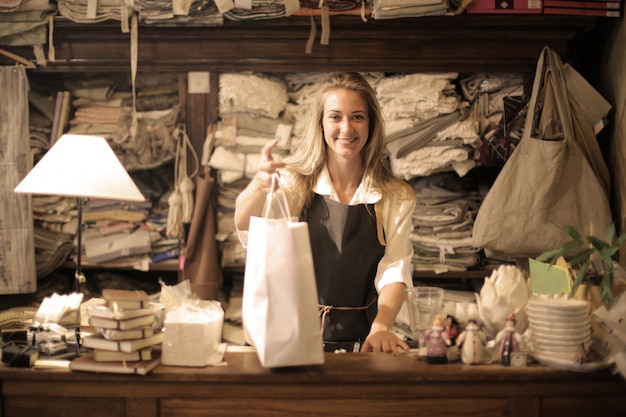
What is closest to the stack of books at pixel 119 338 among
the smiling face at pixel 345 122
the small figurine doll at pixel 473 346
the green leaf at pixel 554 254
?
the small figurine doll at pixel 473 346

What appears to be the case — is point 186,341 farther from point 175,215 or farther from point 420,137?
point 420,137

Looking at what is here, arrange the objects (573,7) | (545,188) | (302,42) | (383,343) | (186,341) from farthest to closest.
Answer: (302,42)
(573,7)
(545,188)
(383,343)
(186,341)

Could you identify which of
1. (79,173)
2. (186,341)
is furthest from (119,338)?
(79,173)

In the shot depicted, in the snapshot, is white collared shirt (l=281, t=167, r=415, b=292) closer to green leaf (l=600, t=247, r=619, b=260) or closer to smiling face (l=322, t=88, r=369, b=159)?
smiling face (l=322, t=88, r=369, b=159)

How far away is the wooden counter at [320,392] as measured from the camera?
178cm

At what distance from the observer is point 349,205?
2.52 metres

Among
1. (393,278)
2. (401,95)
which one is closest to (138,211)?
(401,95)

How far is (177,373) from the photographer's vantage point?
177cm

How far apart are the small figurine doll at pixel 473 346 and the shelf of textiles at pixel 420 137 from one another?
1.66 meters

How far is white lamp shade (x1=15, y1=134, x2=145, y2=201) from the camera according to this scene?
6.93 ft

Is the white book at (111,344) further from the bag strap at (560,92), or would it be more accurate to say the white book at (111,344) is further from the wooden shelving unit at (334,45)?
the bag strap at (560,92)

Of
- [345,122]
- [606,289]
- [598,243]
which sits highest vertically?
[345,122]

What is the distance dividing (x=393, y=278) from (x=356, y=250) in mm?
200

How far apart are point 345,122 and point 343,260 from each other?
47 cm
